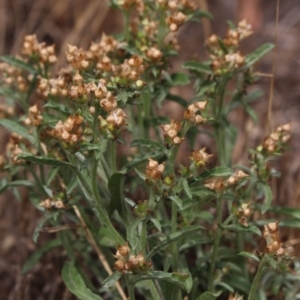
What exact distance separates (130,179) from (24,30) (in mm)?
2558

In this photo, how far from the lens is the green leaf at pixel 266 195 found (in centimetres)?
210

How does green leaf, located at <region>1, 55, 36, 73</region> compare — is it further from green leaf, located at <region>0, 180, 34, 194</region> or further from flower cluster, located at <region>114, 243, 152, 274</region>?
flower cluster, located at <region>114, 243, 152, 274</region>

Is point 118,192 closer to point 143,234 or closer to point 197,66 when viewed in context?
point 143,234

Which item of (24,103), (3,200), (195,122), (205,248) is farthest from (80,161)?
(3,200)

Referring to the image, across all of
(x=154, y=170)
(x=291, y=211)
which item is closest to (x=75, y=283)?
(x=154, y=170)

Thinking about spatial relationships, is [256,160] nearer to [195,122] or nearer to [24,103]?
[195,122]

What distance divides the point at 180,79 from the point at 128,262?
87 centimetres

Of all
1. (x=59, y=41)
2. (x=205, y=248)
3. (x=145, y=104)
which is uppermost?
(x=59, y=41)

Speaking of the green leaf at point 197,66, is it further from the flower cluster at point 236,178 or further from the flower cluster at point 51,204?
the flower cluster at point 51,204

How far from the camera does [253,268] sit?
258cm

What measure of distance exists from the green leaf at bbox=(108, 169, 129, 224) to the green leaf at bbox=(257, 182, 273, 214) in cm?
43

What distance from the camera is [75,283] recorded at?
216cm

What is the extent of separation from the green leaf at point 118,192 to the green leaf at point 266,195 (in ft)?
1.42

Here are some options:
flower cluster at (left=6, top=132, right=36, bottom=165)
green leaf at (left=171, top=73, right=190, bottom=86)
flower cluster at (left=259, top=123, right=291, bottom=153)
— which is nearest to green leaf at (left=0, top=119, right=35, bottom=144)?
flower cluster at (left=6, top=132, right=36, bottom=165)
